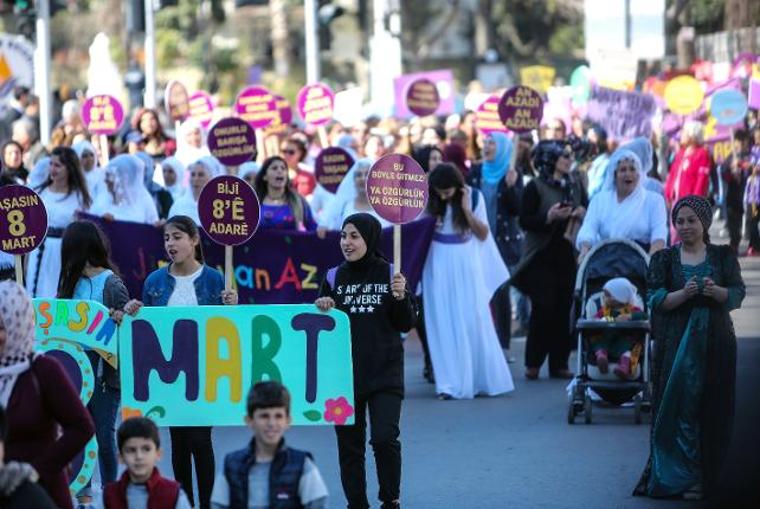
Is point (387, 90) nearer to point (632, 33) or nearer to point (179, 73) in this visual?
point (632, 33)

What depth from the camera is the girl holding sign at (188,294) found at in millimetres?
9031

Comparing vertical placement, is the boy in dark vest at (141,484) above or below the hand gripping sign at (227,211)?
below

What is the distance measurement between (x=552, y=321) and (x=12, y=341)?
8.40m

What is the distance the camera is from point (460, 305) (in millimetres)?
14250

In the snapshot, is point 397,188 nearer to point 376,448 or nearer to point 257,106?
point 376,448

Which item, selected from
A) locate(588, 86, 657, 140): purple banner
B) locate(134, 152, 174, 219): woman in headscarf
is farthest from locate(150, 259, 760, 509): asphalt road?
locate(588, 86, 657, 140): purple banner

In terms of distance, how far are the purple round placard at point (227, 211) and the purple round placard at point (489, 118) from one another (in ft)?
38.8

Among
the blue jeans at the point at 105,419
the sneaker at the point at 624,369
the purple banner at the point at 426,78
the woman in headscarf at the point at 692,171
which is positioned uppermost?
the purple banner at the point at 426,78

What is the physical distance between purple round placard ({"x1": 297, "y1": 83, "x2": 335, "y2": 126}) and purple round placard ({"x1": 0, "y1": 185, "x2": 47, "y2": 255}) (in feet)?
50.2

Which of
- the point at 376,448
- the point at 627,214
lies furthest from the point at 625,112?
the point at 376,448

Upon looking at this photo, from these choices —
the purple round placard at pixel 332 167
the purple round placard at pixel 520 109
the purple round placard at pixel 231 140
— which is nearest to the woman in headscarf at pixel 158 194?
the purple round placard at pixel 231 140

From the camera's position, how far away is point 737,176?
2678cm

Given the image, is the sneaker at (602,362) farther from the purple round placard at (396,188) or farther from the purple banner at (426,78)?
the purple banner at (426,78)

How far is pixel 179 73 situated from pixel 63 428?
63286mm
